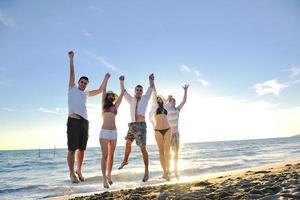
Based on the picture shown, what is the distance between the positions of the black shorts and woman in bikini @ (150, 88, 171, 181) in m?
2.99

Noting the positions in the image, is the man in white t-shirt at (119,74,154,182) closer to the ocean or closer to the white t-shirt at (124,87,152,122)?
the white t-shirt at (124,87,152,122)

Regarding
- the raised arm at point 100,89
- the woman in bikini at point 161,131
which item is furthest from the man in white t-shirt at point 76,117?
the woman in bikini at point 161,131

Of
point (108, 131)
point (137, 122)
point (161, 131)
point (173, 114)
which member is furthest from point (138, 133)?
point (173, 114)

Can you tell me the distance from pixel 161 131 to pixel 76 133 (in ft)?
11.1

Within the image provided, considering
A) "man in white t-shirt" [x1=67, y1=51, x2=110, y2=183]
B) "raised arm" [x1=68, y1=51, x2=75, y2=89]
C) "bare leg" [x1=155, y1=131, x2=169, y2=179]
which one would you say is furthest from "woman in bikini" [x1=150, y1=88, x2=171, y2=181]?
"raised arm" [x1=68, y1=51, x2=75, y2=89]

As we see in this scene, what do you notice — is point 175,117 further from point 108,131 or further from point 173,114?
point 108,131

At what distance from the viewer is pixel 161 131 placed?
10.6 meters

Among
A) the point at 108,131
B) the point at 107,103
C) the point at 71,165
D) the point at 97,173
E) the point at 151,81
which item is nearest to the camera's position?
the point at 71,165

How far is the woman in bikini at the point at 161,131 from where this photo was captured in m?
10.6

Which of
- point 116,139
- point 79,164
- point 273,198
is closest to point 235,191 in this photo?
point 273,198

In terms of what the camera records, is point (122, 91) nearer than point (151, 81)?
Yes

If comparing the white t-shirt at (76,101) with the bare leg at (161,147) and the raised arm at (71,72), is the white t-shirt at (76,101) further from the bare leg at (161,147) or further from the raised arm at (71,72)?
the bare leg at (161,147)

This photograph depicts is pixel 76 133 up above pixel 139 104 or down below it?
below

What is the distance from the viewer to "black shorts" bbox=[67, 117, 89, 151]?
8.00 meters
